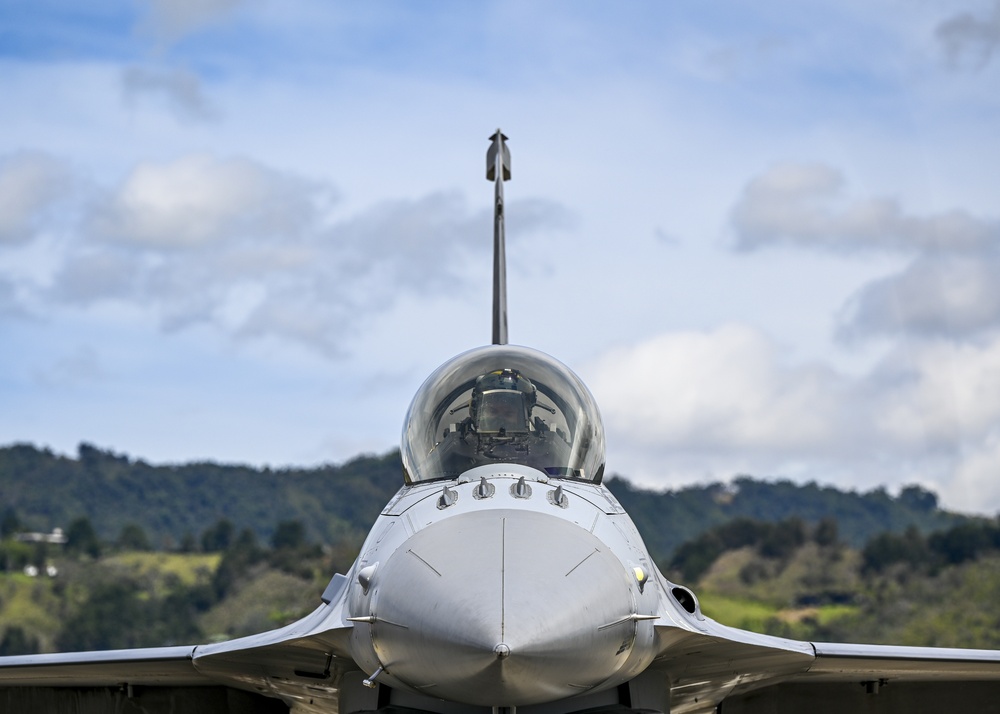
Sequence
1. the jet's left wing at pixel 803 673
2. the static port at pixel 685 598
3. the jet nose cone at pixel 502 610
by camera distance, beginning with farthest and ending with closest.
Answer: the static port at pixel 685 598 → the jet's left wing at pixel 803 673 → the jet nose cone at pixel 502 610

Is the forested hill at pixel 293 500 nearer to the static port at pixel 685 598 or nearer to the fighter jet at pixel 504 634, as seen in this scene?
the fighter jet at pixel 504 634

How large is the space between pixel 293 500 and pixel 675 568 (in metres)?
32.5

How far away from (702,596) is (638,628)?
31461 mm

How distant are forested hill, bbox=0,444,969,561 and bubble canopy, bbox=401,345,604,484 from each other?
1770 inches

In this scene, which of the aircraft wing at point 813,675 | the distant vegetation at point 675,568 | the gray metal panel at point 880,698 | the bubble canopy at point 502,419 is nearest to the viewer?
the aircraft wing at point 813,675

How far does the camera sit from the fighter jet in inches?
233

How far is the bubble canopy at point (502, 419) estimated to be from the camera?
8.01m

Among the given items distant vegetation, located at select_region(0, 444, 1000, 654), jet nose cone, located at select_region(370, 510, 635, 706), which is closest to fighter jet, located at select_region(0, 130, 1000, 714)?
jet nose cone, located at select_region(370, 510, 635, 706)

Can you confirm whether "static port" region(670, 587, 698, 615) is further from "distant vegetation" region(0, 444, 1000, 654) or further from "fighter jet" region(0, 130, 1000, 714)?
"distant vegetation" region(0, 444, 1000, 654)

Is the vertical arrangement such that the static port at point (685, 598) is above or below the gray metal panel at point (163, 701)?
above

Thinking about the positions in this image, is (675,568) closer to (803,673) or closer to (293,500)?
(293,500)

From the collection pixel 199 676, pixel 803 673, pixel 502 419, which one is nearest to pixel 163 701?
pixel 199 676

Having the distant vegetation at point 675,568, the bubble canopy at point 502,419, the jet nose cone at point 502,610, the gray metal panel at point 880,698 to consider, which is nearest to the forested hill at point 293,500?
the distant vegetation at point 675,568

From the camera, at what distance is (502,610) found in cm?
573
